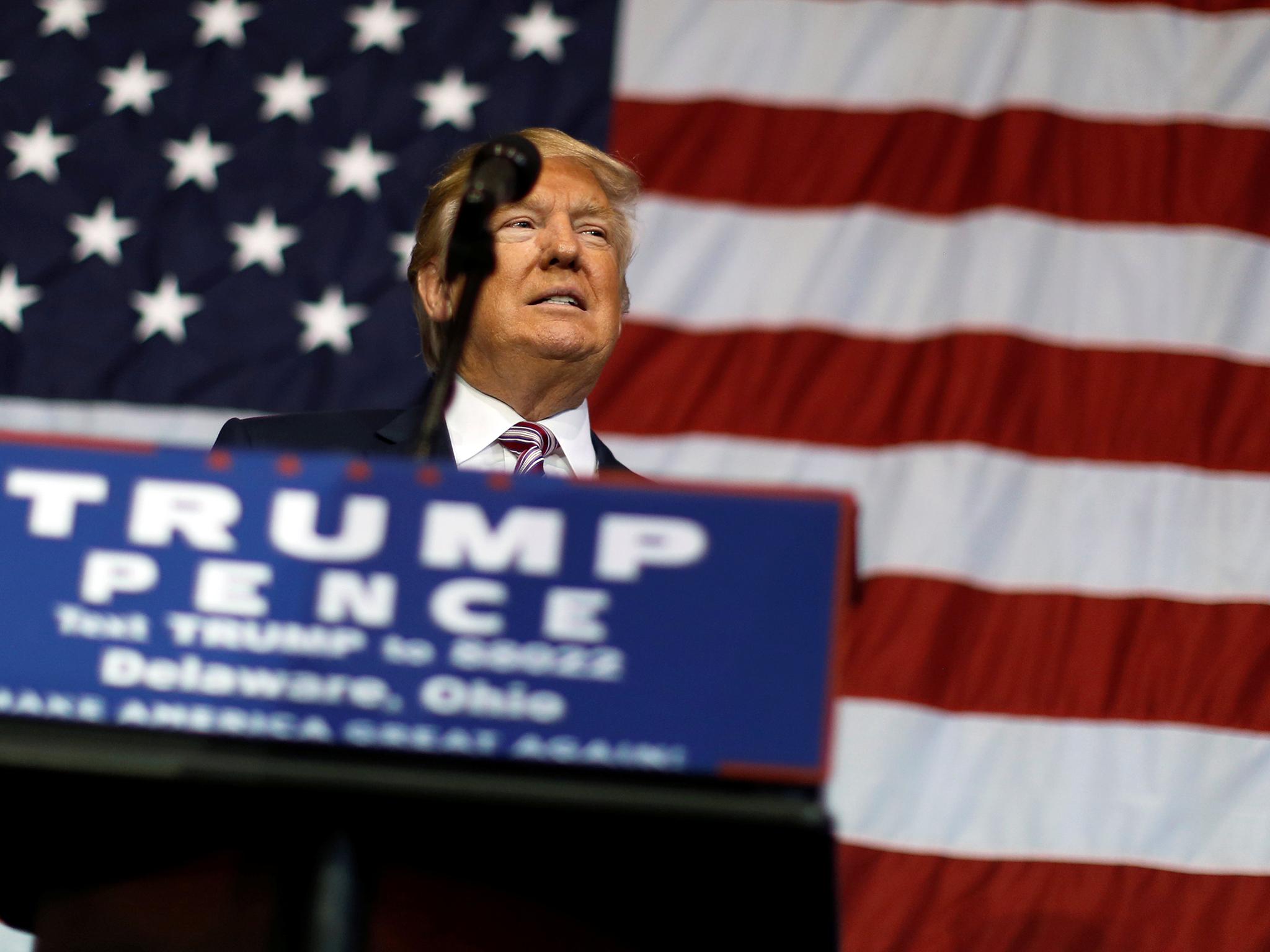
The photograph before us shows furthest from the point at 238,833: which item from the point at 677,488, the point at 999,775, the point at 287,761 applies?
the point at 999,775

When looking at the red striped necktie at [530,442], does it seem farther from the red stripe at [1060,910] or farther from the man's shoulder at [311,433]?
the red stripe at [1060,910]

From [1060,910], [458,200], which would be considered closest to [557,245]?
[458,200]

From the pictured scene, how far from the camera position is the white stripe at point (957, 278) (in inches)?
96.7

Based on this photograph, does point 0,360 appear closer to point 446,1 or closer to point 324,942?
point 446,1

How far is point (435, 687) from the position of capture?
65 cm

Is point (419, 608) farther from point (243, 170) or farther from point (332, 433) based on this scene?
point (243, 170)

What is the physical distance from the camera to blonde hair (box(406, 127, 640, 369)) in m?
1.74

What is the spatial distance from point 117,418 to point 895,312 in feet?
4.72

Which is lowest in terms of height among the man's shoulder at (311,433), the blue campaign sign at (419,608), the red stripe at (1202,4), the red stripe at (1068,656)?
the red stripe at (1068,656)

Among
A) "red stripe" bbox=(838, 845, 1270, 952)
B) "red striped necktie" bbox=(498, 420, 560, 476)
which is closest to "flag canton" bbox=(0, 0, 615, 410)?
"red striped necktie" bbox=(498, 420, 560, 476)

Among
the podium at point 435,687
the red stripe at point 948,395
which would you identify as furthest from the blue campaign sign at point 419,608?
the red stripe at point 948,395

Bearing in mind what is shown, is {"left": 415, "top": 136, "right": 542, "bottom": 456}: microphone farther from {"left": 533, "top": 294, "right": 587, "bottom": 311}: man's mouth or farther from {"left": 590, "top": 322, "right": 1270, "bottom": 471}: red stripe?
{"left": 590, "top": 322, "right": 1270, "bottom": 471}: red stripe

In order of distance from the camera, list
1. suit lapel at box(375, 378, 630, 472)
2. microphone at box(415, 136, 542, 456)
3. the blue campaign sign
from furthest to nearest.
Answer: suit lapel at box(375, 378, 630, 472)
microphone at box(415, 136, 542, 456)
the blue campaign sign

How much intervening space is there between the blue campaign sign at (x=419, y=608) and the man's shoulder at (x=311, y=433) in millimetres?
749
